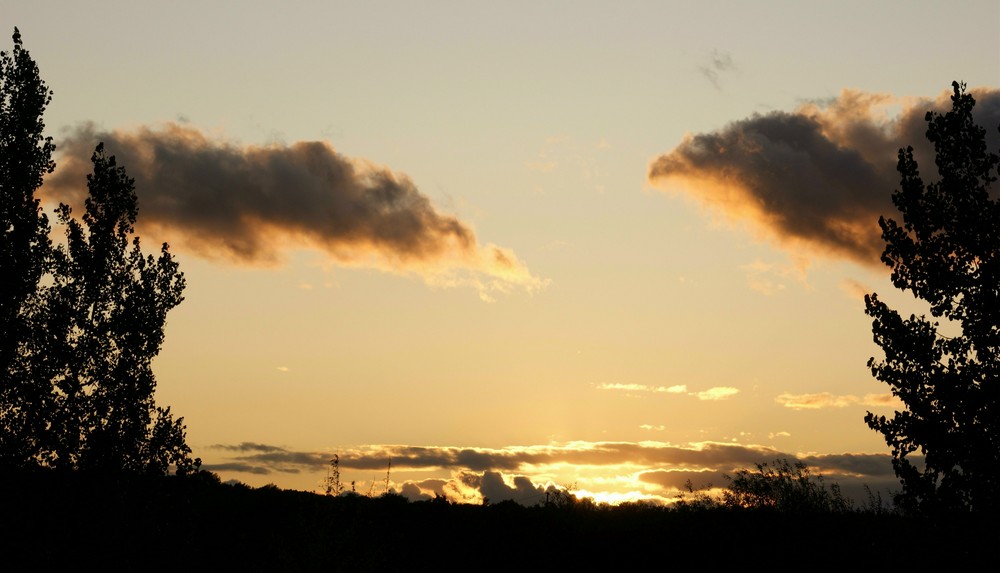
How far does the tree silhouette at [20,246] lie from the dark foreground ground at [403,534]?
1.77m

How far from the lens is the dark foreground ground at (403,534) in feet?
85.6

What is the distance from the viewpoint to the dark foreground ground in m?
26.1

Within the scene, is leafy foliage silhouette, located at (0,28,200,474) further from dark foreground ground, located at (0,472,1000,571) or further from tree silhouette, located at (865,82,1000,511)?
tree silhouette, located at (865,82,1000,511)

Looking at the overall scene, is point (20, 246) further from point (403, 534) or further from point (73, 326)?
point (403, 534)

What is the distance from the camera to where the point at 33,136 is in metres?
32.5

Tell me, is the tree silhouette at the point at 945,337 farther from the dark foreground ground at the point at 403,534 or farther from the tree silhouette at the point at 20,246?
the tree silhouette at the point at 20,246

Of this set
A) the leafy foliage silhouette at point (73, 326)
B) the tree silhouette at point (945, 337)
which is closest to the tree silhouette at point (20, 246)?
the leafy foliage silhouette at point (73, 326)

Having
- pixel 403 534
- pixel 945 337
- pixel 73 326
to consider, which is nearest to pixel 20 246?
pixel 73 326

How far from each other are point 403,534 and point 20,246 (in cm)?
1867

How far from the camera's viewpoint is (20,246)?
101 feet

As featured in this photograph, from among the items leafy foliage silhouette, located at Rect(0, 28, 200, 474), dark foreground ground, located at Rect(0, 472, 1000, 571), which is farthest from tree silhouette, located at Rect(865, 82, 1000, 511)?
leafy foliage silhouette, located at Rect(0, 28, 200, 474)

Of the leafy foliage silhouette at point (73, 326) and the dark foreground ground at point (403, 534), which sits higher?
the leafy foliage silhouette at point (73, 326)

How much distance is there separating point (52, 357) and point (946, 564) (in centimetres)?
3202

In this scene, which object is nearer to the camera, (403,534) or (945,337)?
(945,337)
